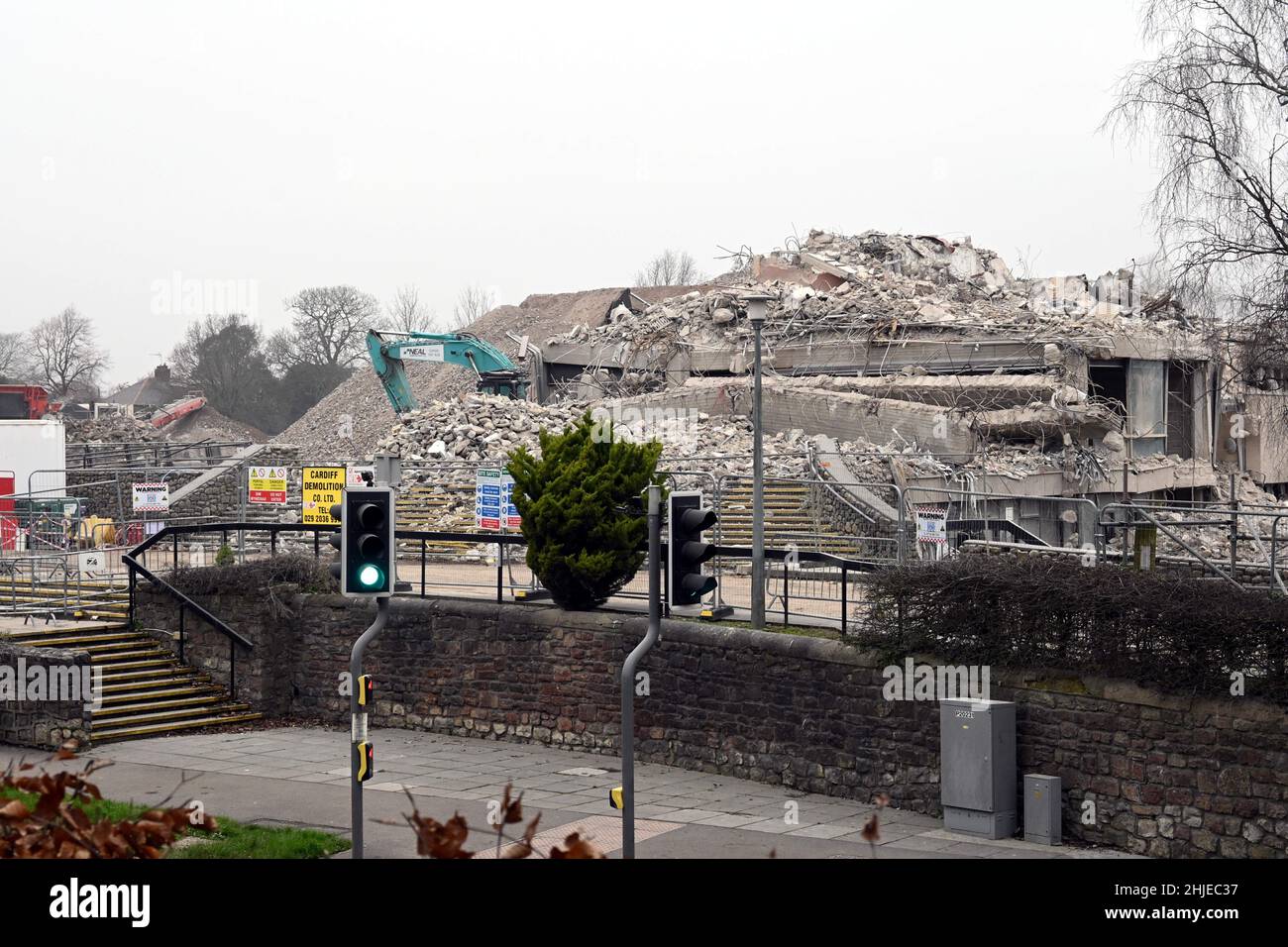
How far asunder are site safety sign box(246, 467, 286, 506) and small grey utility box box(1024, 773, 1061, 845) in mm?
19199

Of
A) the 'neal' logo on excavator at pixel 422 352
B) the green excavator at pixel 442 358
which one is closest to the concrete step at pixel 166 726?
the green excavator at pixel 442 358

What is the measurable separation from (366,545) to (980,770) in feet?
19.7

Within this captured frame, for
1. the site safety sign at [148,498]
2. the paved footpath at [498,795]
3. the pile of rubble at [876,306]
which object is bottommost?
the paved footpath at [498,795]

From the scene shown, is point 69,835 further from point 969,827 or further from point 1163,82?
point 1163,82

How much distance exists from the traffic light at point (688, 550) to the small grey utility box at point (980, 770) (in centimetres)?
367

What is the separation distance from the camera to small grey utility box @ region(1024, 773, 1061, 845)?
43.5 feet

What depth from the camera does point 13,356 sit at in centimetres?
8869

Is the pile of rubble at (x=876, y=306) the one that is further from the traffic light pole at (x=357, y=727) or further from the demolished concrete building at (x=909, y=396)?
→ the traffic light pole at (x=357, y=727)

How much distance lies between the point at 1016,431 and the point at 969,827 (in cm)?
2426

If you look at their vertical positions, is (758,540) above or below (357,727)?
above

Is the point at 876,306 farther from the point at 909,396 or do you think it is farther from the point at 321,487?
the point at 321,487

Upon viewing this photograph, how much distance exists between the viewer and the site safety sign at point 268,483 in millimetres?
29516

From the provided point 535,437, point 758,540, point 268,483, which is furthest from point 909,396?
point 758,540

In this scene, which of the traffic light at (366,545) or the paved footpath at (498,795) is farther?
the paved footpath at (498,795)
